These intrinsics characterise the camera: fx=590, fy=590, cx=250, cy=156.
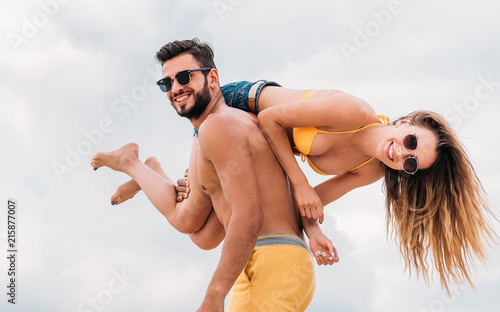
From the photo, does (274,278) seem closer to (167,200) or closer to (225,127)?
(225,127)

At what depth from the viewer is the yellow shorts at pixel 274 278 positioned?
3863mm

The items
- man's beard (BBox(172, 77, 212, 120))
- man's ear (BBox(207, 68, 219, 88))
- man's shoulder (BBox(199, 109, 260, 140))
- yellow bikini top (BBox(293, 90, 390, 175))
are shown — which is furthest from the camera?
man's ear (BBox(207, 68, 219, 88))

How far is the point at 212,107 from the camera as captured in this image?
14.7 feet

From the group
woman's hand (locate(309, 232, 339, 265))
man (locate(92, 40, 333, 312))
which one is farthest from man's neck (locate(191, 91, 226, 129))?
woman's hand (locate(309, 232, 339, 265))

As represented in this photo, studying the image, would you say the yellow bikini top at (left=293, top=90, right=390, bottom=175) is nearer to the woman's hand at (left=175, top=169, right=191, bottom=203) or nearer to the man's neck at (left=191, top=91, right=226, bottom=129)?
the man's neck at (left=191, top=91, right=226, bottom=129)

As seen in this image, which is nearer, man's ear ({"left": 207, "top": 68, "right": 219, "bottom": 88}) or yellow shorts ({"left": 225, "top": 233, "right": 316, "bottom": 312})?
yellow shorts ({"left": 225, "top": 233, "right": 316, "bottom": 312})

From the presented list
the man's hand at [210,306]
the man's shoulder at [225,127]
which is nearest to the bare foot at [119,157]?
the man's shoulder at [225,127]

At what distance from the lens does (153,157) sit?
5.98 m

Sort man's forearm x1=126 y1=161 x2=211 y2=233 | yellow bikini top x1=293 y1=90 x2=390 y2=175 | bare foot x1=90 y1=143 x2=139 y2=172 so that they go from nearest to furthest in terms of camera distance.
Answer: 1. yellow bikini top x1=293 y1=90 x2=390 y2=175
2. man's forearm x1=126 y1=161 x2=211 y2=233
3. bare foot x1=90 y1=143 x2=139 y2=172

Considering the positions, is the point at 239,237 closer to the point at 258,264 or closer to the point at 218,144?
the point at 258,264

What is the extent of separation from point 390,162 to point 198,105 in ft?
4.80

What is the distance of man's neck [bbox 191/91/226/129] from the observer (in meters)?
4.46

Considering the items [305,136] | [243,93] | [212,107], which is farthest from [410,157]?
[212,107]

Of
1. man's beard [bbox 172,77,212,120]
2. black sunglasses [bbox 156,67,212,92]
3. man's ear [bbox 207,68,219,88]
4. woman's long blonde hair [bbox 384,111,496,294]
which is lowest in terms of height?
woman's long blonde hair [bbox 384,111,496,294]
